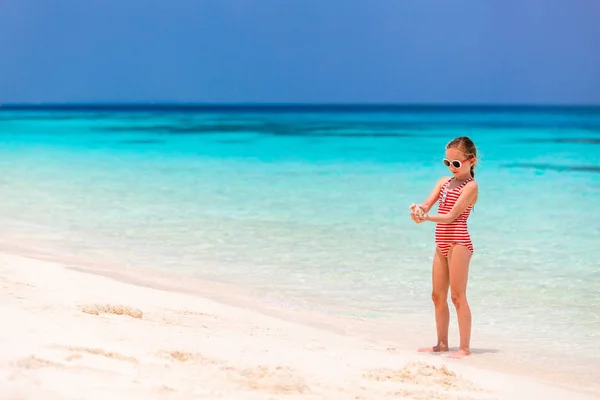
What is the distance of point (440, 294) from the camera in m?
4.87

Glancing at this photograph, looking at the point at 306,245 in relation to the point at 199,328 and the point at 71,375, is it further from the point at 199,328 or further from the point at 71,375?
the point at 71,375

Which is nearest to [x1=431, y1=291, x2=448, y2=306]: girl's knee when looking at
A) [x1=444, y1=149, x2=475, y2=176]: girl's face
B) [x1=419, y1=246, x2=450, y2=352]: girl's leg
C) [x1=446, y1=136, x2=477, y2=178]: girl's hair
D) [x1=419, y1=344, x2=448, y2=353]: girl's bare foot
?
[x1=419, y1=246, x2=450, y2=352]: girl's leg

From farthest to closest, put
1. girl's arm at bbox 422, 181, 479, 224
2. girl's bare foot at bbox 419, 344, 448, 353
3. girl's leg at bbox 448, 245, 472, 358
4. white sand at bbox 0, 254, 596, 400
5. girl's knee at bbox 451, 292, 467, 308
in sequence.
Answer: girl's bare foot at bbox 419, 344, 448, 353
girl's knee at bbox 451, 292, 467, 308
girl's leg at bbox 448, 245, 472, 358
girl's arm at bbox 422, 181, 479, 224
white sand at bbox 0, 254, 596, 400

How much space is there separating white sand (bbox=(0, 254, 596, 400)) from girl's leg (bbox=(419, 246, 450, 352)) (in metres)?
0.21

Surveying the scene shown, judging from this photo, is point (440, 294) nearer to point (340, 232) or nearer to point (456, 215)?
point (456, 215)

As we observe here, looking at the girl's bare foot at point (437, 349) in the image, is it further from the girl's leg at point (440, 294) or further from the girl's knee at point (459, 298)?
the girl's knee at point (459, 298)

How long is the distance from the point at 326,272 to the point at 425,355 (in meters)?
2.81

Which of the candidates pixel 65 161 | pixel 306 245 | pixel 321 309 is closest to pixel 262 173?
pixel 65 161

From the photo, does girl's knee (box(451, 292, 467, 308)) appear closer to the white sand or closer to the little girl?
the little girl

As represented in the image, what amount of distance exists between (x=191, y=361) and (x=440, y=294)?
1.76 meters

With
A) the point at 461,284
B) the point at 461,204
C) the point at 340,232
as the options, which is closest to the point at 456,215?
the point at 461,204

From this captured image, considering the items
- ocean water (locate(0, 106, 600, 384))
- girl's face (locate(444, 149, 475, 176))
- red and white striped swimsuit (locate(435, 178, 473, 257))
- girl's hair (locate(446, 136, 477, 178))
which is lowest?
red and white striped swimsuit (locate(435, 178, 473, 257))

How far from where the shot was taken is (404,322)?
5934mm

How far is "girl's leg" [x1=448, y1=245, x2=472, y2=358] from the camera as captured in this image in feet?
15.3
